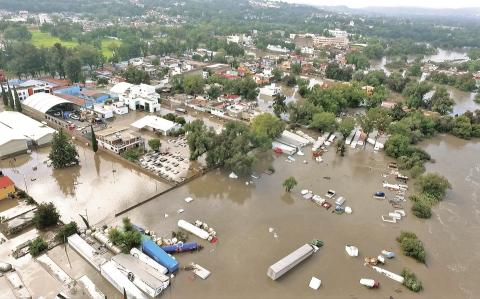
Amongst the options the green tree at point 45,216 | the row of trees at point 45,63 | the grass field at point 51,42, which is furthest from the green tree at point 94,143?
the grass field at point 51,42

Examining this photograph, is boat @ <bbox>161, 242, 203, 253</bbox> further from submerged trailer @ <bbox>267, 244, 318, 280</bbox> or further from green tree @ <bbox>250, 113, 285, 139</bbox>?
green tree @ <bbox>250, 113, 285, 139</bbox>

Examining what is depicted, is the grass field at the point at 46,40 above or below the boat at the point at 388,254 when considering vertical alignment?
above

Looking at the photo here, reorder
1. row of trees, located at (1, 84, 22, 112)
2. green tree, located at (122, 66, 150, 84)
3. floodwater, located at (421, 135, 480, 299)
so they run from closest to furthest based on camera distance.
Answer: floodwater, located at (421, 135, 480, 299)
row of trees, located at (1, 84, 22, 112)
green tree, located at (122, 66, 150, 84)

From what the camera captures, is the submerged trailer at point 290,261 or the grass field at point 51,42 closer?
the submerged trailer at point 290,261

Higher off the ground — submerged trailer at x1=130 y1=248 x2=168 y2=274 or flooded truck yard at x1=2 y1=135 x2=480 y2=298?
submerged trailer at x1=130 y1=248 x2=168 y2=274

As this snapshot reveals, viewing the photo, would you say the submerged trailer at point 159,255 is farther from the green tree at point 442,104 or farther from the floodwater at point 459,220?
the green tree at point 442,104

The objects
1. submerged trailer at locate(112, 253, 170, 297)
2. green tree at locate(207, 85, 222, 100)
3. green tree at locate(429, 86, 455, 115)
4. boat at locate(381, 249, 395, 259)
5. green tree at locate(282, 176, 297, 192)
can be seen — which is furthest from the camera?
green tree at locate(207, 85, 222, 100)

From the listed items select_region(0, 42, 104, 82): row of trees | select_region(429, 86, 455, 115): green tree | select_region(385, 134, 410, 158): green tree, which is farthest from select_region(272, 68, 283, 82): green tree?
select_region(0, 42, 104, 82): row of trees
